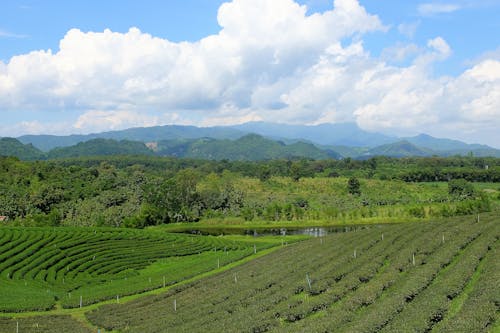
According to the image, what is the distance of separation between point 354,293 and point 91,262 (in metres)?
50.0

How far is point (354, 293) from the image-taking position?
109 feet

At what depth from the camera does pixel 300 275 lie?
42.0m

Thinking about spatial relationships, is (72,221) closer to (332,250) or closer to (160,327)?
(332,250)

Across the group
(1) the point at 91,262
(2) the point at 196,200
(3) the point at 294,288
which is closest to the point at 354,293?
(3) the point at 294,288

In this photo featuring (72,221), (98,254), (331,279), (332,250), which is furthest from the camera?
(72,221)

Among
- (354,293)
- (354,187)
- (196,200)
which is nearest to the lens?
(354,293)

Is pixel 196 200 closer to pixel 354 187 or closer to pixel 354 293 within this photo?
pixel 354 187

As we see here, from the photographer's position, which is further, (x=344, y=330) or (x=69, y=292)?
(x=69, y=292)

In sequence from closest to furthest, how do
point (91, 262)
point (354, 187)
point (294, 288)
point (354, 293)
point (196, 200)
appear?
point (354, 293), point (294, 288), point (91, 262), point (196, 200), point (354, 187)

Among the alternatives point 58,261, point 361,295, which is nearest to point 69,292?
point 58,261

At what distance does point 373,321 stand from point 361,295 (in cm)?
582

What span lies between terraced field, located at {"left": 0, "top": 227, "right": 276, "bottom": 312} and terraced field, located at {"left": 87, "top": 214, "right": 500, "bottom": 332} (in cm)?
888

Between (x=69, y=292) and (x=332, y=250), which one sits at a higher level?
(x=332, y=250)

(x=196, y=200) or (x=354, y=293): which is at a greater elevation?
(x=354, y=293)
